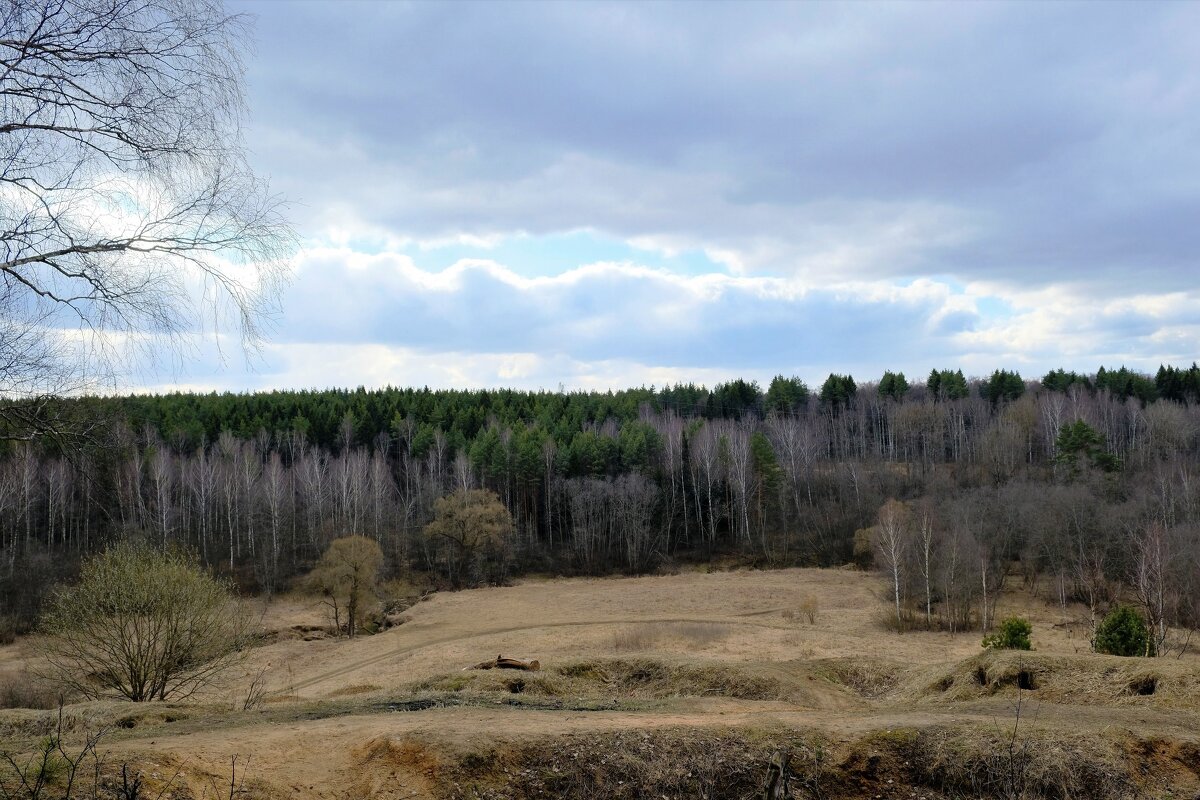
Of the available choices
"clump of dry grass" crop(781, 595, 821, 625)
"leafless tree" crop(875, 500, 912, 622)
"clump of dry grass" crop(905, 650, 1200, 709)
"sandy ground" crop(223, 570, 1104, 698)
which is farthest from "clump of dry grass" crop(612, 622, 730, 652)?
"clump of dry grass" crop(905, 650, 1200, 709)

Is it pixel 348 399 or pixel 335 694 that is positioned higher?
pixel 348 399

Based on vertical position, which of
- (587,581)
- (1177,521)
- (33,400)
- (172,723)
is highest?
(33,400)

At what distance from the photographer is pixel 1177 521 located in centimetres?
5981

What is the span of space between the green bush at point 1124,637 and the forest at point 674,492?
18346 mm

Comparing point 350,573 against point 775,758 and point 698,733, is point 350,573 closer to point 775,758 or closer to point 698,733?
point 698,733

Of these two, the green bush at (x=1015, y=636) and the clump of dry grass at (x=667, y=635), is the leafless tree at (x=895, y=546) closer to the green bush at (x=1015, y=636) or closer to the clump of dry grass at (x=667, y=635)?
the clump of dry grass at (x=667, y=635)

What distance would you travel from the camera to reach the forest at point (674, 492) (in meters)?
52.6

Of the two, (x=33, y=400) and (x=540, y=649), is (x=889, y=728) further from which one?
(x=540, y=649)

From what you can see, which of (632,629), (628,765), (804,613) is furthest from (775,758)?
(804,613)

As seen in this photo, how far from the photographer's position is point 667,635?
3925 cm

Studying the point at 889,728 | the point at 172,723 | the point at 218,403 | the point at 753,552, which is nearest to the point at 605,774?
the point at 889,728

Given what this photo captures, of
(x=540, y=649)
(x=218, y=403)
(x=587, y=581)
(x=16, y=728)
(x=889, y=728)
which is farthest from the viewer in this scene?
(x=218, y=403)

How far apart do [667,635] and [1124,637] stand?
1970cm

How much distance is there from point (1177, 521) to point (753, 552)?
3158 cm
